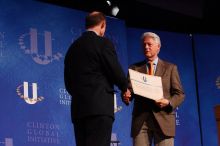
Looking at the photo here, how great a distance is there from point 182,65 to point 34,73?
2.39 m

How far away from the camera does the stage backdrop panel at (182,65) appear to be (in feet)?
21.2

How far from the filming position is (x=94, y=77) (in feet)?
9.77

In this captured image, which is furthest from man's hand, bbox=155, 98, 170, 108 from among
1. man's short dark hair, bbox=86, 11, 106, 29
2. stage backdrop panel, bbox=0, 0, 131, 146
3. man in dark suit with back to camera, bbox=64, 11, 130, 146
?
stage backdrop panel, bbox=0, 0, 131, 146

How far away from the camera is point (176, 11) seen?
6844 mm

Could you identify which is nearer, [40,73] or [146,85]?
[146,85]

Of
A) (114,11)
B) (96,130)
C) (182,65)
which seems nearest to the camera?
(96,130)

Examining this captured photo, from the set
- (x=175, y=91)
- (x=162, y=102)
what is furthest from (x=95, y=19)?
(x=175, y=91)

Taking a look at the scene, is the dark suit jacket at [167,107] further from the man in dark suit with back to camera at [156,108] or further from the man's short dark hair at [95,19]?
the man's short dark hair at [95,19]

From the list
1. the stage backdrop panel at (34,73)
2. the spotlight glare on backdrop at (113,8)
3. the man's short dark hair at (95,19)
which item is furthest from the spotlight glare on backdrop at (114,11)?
the man's short dark hair at (95,19)

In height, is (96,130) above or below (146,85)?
below

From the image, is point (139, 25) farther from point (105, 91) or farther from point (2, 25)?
point (105, 91)

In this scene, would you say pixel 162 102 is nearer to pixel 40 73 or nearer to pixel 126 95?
pixel 126 95

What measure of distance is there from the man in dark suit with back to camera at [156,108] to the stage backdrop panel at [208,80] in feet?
10.3

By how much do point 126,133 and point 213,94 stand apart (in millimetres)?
1546
